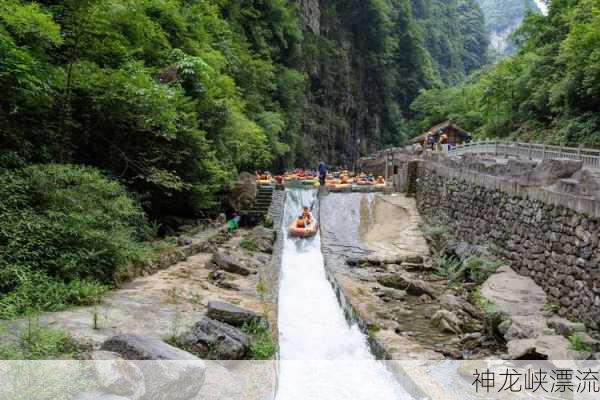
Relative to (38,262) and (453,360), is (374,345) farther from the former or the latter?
(38,262)

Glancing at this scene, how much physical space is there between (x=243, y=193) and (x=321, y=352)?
496 inches

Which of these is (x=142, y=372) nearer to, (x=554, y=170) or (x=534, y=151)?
(x=554, y=170)

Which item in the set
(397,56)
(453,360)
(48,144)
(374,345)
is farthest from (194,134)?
(397,56)

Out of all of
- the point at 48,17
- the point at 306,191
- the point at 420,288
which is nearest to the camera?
the point at 48,17

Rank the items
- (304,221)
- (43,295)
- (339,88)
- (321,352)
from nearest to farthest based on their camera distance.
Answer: (43,295)
(321,352)
(304,221)
(339,88)

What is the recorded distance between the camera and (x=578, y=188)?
9516mm

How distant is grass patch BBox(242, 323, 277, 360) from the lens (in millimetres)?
7820

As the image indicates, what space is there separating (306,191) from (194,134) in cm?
1249

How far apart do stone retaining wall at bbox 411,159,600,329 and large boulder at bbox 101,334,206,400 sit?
6.59 m

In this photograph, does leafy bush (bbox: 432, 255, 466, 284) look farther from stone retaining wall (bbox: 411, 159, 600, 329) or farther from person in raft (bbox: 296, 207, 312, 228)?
person in raft (bbox: 296, 207, 312, 228)

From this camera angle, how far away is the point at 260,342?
808cm

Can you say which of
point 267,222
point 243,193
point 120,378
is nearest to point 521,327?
point 120,378

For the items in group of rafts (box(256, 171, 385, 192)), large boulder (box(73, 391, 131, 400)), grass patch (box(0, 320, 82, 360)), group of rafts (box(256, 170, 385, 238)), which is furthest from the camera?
group of rafts (box(256, 171, 385, 192))


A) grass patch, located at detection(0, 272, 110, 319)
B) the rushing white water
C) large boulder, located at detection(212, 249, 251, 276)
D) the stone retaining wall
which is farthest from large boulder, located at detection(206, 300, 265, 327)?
the stone retaining wall
